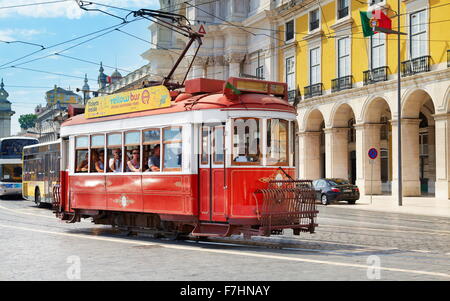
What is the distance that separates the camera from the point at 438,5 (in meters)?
33.0

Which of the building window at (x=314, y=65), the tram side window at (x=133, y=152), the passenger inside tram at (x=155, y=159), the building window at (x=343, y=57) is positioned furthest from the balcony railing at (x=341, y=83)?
the passenger inside tram at (x=155, y=159)

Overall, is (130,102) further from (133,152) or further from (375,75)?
(375,75)

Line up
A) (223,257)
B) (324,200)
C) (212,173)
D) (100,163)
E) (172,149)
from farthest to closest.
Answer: (324,200), (100,163), (172,149), (212,173), (223,257)

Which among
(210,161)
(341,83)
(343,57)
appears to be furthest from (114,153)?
(343,57)

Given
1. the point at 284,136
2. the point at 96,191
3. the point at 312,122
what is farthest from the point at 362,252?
the point at 312,122

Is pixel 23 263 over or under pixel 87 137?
under

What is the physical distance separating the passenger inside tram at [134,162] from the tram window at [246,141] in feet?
8.64

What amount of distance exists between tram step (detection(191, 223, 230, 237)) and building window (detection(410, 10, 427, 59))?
24.4 m

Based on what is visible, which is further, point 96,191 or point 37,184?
point 37,184

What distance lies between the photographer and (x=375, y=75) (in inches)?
1500

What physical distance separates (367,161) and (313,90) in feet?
24.6
